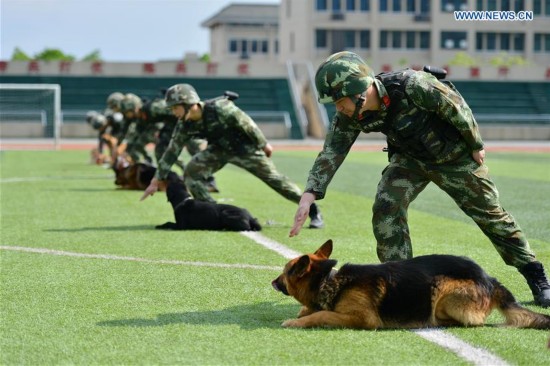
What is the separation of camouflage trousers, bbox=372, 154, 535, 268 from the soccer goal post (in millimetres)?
40262

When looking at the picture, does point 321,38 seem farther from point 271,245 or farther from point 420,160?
point 420,160

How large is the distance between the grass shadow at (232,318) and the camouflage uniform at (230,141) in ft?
17.8

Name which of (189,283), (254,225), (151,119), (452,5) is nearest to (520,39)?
(452,5)

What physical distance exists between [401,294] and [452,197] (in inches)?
A: 55.4

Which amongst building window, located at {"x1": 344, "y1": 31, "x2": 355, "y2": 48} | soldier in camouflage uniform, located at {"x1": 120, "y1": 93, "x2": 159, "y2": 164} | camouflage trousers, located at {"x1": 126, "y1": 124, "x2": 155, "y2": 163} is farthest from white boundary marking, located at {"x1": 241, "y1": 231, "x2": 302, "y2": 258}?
building window, located at {"x1": 344, "y1": 31, "x2": 355, "y2": 48}

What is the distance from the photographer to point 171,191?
510 inches

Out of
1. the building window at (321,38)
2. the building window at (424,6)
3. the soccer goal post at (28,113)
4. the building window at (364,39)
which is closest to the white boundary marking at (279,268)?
the soccer goal post at (28,113)

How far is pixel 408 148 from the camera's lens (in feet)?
24.4

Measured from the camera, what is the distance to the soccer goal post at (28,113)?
46.8 metres

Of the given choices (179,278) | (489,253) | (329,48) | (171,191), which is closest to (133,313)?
(179,278)

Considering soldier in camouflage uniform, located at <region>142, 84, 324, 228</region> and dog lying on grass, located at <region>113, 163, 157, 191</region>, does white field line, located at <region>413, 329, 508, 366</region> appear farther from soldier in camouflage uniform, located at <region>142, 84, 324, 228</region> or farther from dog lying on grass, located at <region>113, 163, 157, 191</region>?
dog lying on grass, located at <region>113, 163, 157, 191</region>

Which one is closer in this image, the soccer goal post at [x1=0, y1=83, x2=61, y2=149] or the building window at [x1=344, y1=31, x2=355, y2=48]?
→ the soccer goal post at [x1=0, y1=83, x2=61, y2=149]

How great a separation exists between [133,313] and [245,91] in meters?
48.9

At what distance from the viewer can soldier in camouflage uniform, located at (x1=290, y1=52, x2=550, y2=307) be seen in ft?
22.5
